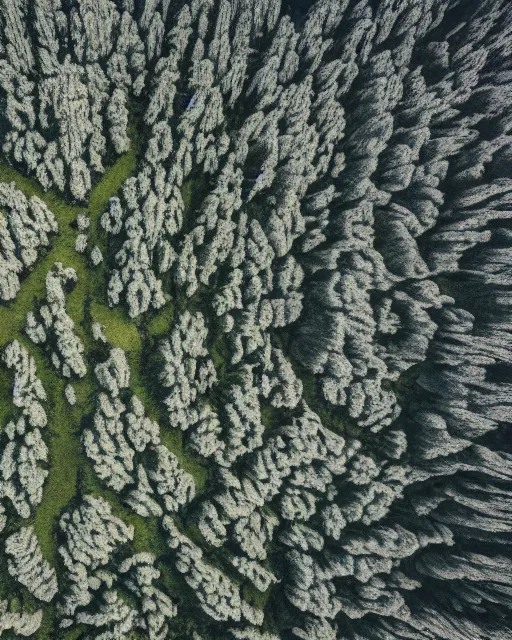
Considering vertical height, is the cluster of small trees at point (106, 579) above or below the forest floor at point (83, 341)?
below

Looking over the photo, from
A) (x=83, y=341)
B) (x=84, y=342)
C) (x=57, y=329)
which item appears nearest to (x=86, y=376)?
(x=84, y=342)

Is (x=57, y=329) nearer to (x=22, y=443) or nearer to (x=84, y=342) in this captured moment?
(x=84, y=342)

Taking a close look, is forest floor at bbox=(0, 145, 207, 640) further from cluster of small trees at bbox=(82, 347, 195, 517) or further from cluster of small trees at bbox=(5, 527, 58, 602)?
cluster of small trees at bbox=(82, 347, 195, 517)

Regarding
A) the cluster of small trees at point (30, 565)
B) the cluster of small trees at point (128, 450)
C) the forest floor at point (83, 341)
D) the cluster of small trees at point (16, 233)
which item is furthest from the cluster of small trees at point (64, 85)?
the cluster of small trees at point (30, 565)

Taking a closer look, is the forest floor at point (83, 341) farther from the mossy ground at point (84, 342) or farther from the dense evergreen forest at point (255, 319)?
the dense evergreen forest at point (255, 319)

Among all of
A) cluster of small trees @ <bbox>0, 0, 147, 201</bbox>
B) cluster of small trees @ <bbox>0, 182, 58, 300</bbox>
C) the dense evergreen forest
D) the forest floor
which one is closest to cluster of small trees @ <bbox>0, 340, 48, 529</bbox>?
the dense evergreen forest
